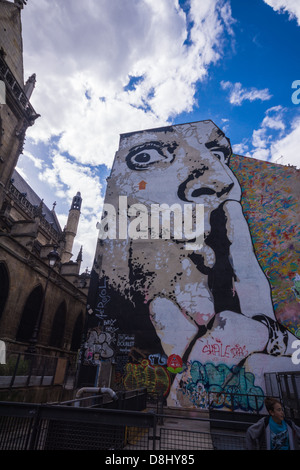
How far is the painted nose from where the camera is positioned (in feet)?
58.5

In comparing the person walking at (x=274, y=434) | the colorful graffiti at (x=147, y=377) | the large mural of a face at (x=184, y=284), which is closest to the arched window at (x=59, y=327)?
the large mural of a face at (x=184, y=284)

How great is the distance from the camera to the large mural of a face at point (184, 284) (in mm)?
13445

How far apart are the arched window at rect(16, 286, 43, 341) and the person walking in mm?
16399

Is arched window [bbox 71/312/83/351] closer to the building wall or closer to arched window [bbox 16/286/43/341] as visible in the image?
the building wall

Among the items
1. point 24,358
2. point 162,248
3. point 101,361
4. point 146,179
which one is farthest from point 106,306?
point 146,179

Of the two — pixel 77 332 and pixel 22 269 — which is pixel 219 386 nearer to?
pixel 22 269

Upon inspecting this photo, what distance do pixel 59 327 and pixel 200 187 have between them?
53.2ft

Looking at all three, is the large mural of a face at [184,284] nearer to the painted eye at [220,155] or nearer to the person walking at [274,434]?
the painted eye at [220,155]

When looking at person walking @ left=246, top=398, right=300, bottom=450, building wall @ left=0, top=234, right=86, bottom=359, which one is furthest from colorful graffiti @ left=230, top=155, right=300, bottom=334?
building wall @ left=0, top=234, right=86, bottom=359
